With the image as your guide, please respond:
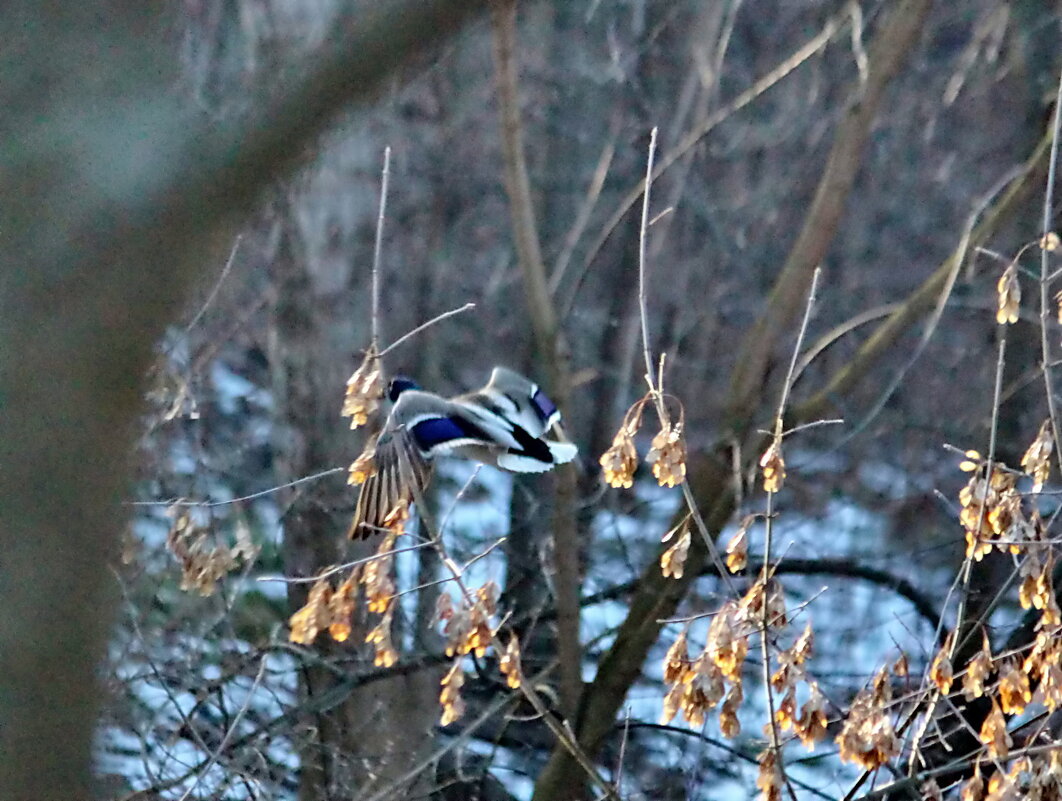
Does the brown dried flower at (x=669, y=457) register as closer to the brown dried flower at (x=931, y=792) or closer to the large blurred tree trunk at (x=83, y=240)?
the brown dried flower at (x=931, y=792)

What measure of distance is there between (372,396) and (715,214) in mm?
4392

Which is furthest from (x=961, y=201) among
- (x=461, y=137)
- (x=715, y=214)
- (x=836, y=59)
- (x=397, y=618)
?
(x=397, y=618)

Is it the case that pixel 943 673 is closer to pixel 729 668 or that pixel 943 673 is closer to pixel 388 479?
pixel 729 668

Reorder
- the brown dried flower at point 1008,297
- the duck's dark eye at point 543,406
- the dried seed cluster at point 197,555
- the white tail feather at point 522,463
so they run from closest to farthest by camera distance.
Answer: the brown dried flower at point 1008,297 → the dried seed cluster at point 197,555 → the white tail feather at point 522,463 → the duck's dark eye at point 543,406

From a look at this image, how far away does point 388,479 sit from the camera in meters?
3.49

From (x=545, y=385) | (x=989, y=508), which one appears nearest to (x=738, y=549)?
(x=989, y=508)

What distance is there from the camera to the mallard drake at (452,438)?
348 cm

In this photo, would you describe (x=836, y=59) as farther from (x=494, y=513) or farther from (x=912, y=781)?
(x=912, y=781)

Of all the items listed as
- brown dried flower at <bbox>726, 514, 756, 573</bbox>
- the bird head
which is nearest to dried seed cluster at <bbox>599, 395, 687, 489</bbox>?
brown dried flower at <bbox>726, 514, 756, 573</bbox>

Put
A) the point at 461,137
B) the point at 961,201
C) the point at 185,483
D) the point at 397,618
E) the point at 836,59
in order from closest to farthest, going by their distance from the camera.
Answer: the point at 185,483
the point at 397,618
the point at 461,137
the point at 836,59
the point at 961,201

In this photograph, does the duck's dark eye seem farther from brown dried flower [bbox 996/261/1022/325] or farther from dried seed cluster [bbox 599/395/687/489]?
brown dried flower [bbox 996/261/1022/325]

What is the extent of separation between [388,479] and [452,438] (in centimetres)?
33

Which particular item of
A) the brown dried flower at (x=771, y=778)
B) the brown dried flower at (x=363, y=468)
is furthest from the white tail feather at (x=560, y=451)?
the brown dried flower at (x=771, y=778)

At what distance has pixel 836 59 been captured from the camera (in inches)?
298
